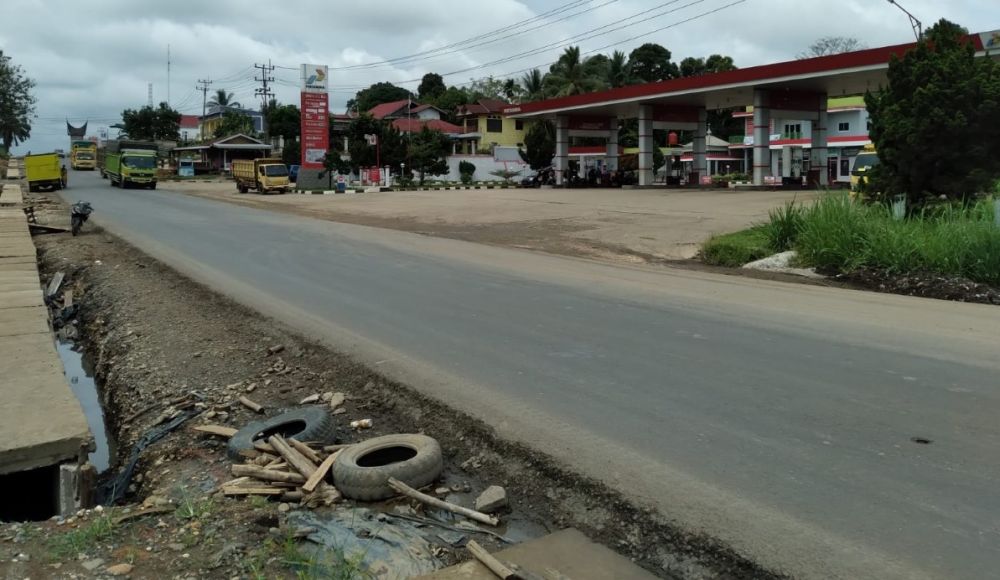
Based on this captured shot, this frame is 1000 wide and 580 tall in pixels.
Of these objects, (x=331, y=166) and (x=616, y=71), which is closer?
(x=331, y=166)

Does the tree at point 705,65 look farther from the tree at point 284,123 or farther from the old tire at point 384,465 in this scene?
the old tire at point 384,465

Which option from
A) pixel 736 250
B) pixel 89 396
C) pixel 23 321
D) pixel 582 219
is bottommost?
pixel 89 396

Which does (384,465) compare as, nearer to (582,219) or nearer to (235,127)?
(582,219)

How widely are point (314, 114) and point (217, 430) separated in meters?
50.0

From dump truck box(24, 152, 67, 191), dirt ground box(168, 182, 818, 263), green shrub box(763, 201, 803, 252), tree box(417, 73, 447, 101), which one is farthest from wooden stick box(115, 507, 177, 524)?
tree box(417, 73, 447, 101)

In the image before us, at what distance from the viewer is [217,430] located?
18.9 feet

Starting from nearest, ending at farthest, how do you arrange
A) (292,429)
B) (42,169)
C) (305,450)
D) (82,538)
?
1. (82,538)
2. (305,450)
3. (292,429)
4. (42,169)

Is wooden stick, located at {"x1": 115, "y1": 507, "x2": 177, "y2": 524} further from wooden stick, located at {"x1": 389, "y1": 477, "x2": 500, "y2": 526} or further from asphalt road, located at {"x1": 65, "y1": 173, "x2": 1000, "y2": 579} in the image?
asphalt road, located at {"x1": 65, "y1": 173, "x2": 1000, "y2": 579}

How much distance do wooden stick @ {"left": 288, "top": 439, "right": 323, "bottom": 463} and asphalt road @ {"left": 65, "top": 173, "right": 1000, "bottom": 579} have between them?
1.29 metres

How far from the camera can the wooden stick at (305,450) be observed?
4982 millimetres

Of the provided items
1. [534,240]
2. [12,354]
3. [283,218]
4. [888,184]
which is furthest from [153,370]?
[283,218]

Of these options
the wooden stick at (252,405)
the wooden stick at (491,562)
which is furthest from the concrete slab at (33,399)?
the wooden stick at (491,562)

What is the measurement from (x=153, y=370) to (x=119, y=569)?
4600 mm

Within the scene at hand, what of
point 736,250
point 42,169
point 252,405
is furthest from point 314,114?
point 252,405
